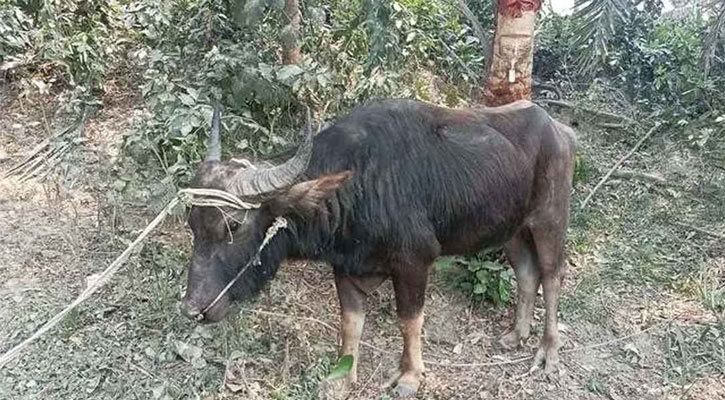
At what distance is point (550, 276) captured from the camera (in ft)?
15.1

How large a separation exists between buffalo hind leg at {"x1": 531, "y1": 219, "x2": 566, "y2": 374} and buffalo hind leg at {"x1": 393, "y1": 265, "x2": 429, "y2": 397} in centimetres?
76

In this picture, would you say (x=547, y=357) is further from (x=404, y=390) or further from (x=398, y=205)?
(x=398, y=205)

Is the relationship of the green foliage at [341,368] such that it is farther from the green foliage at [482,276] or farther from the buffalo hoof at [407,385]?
the green foliage at [482,276]

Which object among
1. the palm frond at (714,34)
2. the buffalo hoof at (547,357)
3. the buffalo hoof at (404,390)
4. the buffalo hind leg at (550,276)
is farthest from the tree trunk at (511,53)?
the buffalo hoof at (404,390)

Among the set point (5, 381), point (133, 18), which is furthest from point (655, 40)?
point (5, 381)

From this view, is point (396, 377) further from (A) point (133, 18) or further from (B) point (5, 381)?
(A) point (133, 18)

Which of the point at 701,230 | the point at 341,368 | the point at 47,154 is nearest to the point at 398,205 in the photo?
the point at 341,368

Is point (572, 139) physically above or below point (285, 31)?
below

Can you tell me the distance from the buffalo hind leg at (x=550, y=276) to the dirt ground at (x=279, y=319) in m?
0.11

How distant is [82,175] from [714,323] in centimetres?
408

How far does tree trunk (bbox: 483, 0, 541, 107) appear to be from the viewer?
191 inches

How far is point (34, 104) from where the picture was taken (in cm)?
579

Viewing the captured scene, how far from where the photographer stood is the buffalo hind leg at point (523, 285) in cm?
476

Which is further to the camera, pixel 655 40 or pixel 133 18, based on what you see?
pixel 655 40
